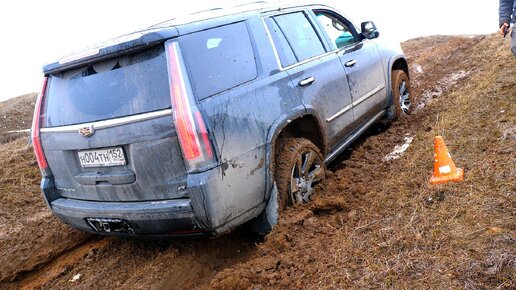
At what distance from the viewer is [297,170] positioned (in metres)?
3.67

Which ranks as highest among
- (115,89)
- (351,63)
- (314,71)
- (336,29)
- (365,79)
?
(115,89)

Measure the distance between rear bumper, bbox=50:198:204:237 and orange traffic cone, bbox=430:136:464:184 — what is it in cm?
192

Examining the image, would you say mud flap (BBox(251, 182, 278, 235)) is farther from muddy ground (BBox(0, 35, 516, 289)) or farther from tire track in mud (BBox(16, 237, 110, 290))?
tire track in mud (BBox(16, 237, 110, 290))

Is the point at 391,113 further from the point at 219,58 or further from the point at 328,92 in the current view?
the point at 219,58

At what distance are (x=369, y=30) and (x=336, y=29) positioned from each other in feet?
1.35

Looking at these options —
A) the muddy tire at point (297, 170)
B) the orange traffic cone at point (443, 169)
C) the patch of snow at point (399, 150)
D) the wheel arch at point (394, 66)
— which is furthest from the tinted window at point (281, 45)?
the wheel arch at point (394, 66)

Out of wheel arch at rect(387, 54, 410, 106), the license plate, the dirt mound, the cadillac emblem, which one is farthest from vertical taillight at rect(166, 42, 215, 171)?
the dirt mound

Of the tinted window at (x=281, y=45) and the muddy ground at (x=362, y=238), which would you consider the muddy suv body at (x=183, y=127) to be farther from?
the muddy ground at (x=362, y=238)

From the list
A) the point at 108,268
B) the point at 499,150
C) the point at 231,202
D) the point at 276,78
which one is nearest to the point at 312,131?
the point at 276,78

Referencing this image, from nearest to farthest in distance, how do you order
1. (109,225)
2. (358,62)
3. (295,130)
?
1. (109,225)
2. (295,130)
3. (358,62)

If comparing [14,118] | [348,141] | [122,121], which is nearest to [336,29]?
[348,141]

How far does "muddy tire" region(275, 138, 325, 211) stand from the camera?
11.3 ft

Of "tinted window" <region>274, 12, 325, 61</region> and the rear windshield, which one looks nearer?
the rear windshield

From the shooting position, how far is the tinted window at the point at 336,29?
181 inches
